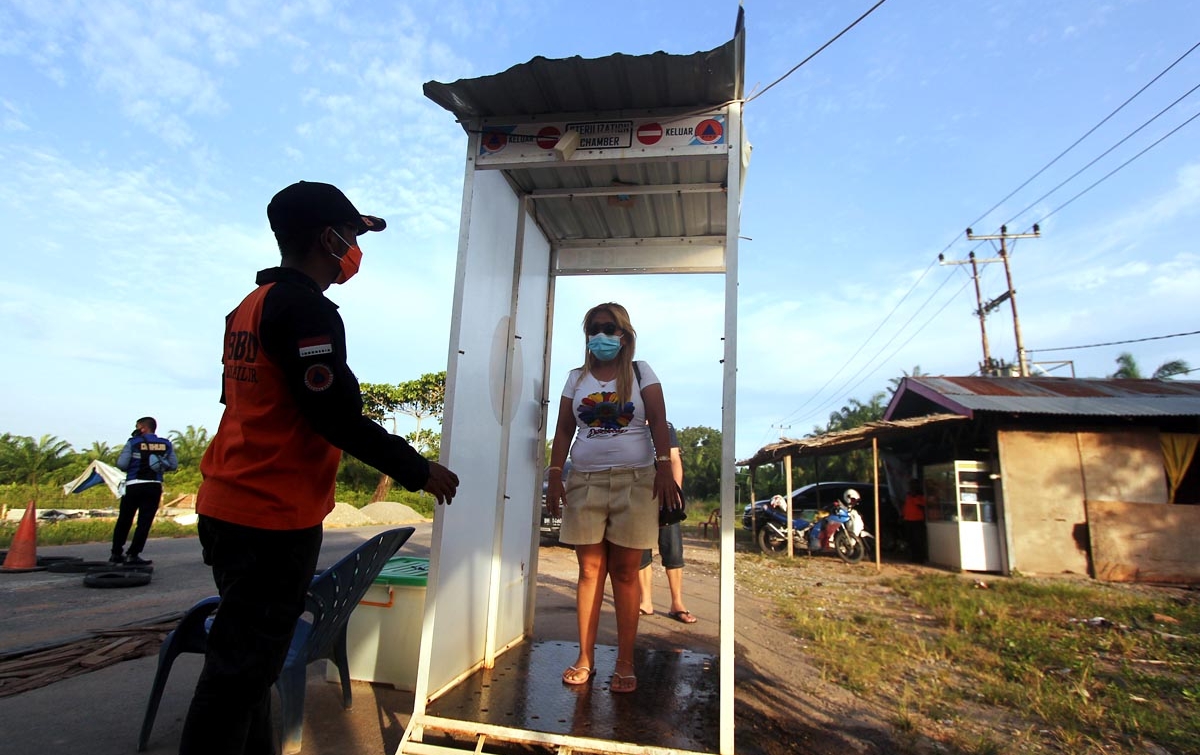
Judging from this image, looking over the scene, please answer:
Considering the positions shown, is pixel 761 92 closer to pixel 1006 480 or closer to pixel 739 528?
pixel 1006 480

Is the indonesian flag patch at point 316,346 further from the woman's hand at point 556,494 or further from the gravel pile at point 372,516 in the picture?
the gravel pile at point 372,516

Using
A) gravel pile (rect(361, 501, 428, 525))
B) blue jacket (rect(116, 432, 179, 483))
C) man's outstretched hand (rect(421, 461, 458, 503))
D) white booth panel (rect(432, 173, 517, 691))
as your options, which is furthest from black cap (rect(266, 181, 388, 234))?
gravel pile (rect(361, 501, 428, 525))

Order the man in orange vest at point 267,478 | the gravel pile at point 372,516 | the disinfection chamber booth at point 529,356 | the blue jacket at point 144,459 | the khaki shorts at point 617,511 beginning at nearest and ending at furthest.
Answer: the man in orange vest at point 267,478, the disinfection chamber booth at point 529,356, the khaki shorts at point 617,511, the blue jacket at point 144,459, the gravel pile at point 372,516

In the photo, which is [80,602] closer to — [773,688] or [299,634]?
[299,634]

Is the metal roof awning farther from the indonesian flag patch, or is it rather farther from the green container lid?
the indonesian flag patch

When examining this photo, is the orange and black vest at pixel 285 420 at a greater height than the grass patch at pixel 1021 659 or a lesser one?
greater

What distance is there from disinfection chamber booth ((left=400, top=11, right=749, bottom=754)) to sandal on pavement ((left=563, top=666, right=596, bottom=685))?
Answer: 3.2 inches

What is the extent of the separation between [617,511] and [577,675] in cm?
84

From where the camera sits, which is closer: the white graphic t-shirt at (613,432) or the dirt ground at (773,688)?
the dirt ground at (773,688)

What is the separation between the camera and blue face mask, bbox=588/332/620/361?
3318 millimetres

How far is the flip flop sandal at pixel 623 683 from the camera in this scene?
3109mm

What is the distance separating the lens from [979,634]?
19.2 ft

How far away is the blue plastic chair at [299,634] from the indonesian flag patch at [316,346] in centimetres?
119

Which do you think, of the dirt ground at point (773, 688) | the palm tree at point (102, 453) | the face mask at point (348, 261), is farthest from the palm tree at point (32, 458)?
the face mask at point (348, 261)
